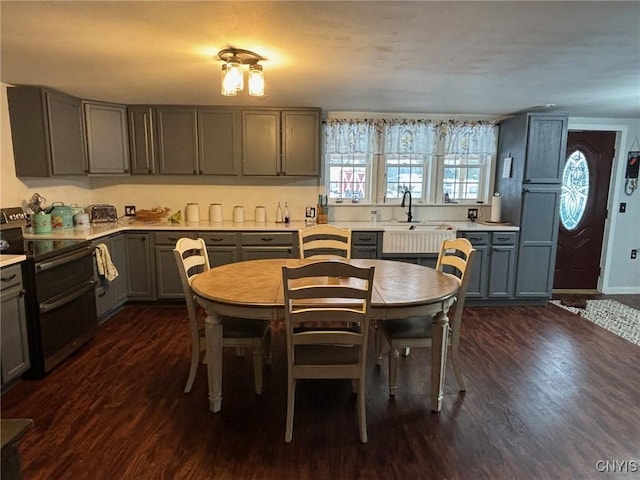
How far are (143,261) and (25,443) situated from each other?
91.0 inches

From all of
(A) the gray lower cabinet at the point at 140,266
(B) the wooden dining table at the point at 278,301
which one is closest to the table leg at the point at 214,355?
(B) the wooden dining table at the point at 278,301

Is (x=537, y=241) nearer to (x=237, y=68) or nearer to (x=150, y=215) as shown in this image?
(x=237, y=68)

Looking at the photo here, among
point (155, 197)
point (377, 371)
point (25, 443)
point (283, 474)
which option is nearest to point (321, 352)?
point (283, 474)

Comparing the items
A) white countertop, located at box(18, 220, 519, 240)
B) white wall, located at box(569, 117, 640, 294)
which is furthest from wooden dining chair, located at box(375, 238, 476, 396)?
white wall, located at box(569, 117, 640, 294)

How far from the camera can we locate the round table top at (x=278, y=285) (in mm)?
2219

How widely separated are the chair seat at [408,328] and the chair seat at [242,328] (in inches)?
30.4

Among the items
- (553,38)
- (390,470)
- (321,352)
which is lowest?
(390,470)

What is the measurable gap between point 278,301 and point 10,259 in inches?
69.4

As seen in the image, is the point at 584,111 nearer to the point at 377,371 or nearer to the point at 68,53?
the point at 377,371

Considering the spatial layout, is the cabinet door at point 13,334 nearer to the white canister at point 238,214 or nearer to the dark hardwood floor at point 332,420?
the dark hardwood floor at point 332,420

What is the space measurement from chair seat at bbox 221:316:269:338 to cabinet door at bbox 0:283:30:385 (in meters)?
1.32

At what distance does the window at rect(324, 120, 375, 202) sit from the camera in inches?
185

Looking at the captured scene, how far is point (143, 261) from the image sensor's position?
14.0ft

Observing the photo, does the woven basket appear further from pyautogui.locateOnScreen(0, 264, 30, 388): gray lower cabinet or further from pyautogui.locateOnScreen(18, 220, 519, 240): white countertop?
pyautogui.locateOnScreen(0, 264, 30, 388): gray lower cabinet
